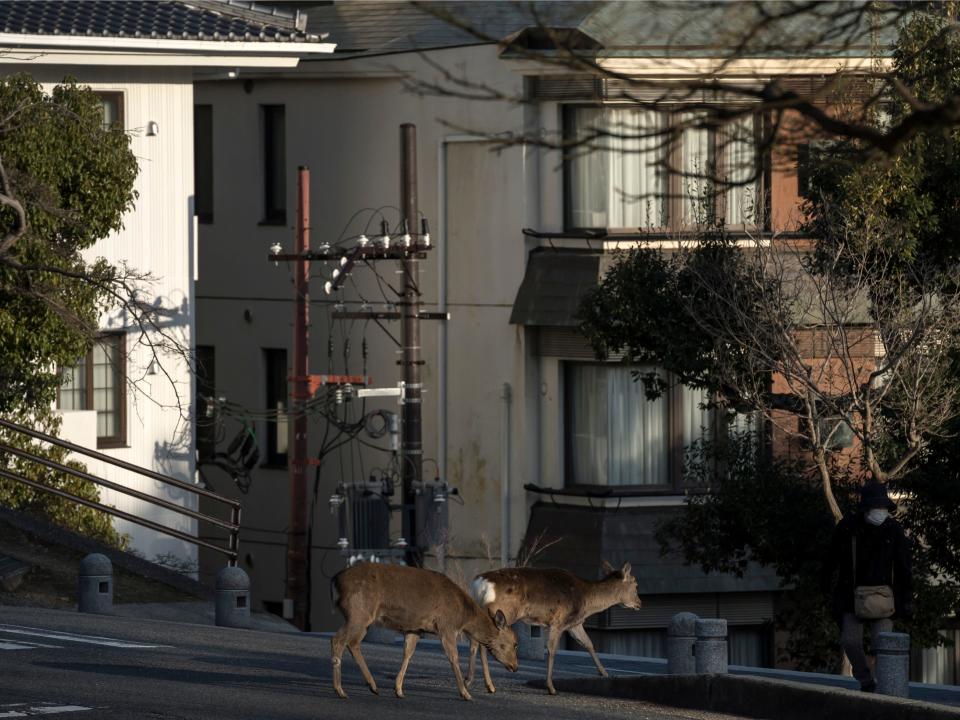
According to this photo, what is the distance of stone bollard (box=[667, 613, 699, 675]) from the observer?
55.3 feet

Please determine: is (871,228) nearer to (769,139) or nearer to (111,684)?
(111,684)

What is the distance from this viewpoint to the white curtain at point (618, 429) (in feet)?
103

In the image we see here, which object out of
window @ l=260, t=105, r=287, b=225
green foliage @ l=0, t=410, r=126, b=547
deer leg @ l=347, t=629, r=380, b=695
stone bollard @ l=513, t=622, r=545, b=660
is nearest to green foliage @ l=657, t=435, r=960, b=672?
stone bollard @ l=513, t=622, r=545, b=660

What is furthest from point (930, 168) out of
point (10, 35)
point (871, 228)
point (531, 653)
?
point (10, 35)

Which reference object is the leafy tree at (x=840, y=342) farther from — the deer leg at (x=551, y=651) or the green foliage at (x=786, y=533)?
the deer leg at (x=551, y=651)

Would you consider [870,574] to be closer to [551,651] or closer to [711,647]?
[711,647]

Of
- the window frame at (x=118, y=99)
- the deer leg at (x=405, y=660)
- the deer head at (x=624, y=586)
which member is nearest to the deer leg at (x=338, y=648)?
the deer leg at (x=405, y=660)

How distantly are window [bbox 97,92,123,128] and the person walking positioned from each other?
676 inches

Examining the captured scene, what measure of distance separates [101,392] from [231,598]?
31.4 ft

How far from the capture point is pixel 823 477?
831 inches

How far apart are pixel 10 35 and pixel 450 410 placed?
10.2 meters

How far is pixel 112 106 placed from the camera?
3002 centimetres

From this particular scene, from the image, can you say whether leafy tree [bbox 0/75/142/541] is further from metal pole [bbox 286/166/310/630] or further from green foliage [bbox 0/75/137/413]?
metal pole [bbox 286/166/310/630]

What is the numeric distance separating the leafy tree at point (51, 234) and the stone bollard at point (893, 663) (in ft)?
37.0
